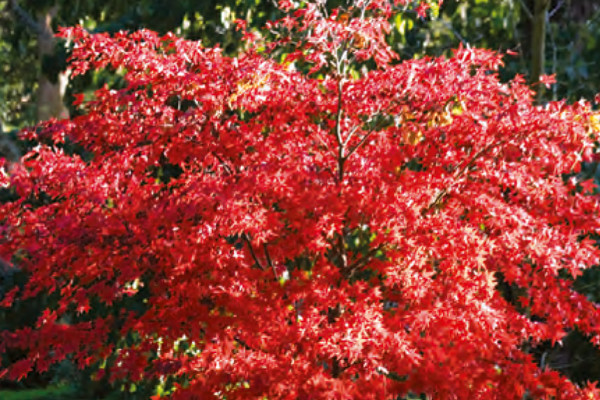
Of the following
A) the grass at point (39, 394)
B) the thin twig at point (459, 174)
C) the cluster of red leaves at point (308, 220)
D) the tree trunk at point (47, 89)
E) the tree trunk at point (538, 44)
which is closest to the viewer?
the cluster of red leaves at point (308, 220)

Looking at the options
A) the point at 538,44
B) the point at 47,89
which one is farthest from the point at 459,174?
the point at 47,89

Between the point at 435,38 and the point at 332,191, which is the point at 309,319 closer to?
the point at 332,191

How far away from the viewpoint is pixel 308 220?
4.15 meters

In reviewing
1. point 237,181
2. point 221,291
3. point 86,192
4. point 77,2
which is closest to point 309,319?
point 221,291

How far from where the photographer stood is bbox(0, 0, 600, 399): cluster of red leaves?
3.96m

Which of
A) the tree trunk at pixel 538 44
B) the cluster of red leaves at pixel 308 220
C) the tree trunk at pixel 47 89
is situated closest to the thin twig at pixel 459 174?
the cluster of red leaves at pixel 308 220

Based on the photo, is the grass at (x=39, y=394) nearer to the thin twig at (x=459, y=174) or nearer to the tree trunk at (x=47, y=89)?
the tree trunk at (x=47, y=89)

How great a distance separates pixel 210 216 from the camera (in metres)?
4.00

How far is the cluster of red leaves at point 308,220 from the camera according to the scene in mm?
3959

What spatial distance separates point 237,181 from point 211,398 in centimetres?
122

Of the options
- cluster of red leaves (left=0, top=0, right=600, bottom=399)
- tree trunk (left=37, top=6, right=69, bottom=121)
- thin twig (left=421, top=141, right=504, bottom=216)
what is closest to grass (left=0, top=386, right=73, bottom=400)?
tree trunk (left=37, top=6, right=69, bottom=121)

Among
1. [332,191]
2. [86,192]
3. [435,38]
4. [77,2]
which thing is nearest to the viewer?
[332,191]

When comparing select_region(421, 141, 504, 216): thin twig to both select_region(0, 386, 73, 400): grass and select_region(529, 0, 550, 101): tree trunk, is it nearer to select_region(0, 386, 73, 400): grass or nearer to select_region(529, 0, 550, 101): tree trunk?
select_region(529, 0, 550, 101): tree trunk

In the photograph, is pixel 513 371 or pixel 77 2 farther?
pixel 77 2
